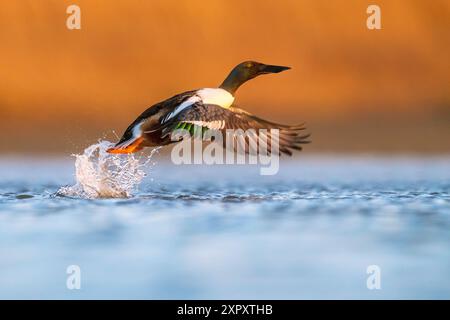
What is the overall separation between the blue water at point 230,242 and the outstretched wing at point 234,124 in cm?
71

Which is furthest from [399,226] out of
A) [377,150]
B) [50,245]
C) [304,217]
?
[377,150]

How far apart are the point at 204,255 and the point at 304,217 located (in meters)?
2.17

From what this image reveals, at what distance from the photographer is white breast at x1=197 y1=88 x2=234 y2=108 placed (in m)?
9.65

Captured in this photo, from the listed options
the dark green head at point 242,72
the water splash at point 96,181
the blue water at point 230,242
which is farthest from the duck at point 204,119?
the blue water at point 230,242

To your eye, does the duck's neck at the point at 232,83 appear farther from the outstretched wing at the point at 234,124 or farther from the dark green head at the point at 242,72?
the outstretched wing at the point at 234,124

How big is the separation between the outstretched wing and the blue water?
706 mm

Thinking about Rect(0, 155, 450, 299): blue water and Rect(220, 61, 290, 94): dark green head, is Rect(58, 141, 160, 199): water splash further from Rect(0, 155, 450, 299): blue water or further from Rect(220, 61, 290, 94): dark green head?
Rect(220, 61, 290, 94): dark green head

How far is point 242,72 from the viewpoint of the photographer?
10531 millimetres

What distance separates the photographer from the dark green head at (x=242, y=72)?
34.3 ft

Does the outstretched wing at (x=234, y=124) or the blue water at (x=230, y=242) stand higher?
the outstretched wing at (x=234, y=124)

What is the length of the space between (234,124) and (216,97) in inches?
31.7

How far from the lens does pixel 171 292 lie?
571 centimetres

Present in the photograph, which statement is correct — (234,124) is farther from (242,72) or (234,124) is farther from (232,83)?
(242,72)
